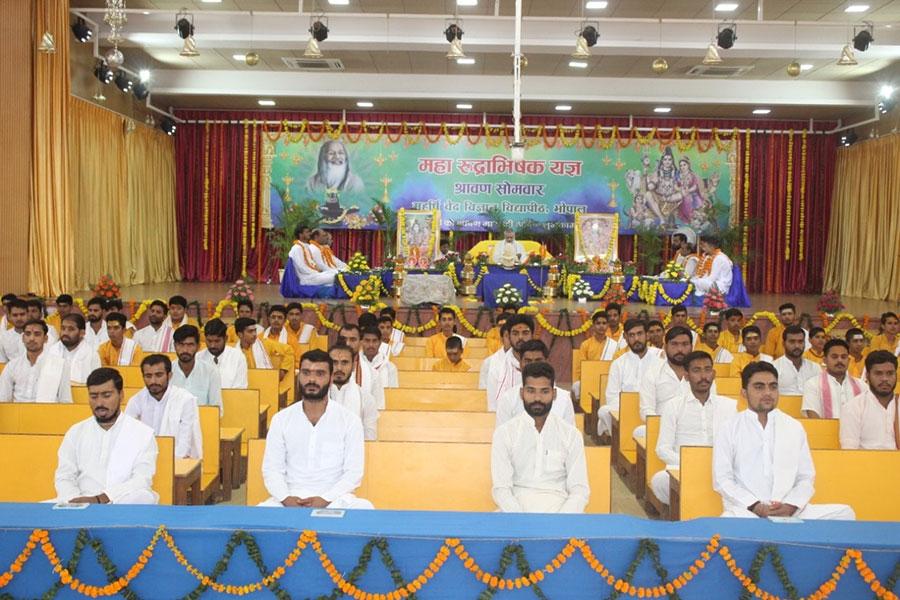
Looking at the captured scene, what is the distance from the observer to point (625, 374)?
7637mm

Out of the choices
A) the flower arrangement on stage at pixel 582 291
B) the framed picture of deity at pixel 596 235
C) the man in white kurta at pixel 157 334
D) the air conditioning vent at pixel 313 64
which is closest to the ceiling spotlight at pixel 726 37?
the flower arrangement on stage at pixel 582 291

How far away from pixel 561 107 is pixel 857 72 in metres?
5.46

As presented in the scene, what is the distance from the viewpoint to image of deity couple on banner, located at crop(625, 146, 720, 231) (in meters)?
19.5

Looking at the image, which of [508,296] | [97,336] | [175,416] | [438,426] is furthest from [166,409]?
[508,296]

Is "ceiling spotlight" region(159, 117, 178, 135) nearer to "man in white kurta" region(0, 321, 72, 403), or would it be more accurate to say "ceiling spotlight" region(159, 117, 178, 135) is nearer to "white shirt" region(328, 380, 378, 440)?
"man in white kurta" region(0, 321, 72, 403)

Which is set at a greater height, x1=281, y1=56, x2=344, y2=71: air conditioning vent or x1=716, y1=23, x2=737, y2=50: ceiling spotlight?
x1=281, y1=56, x2=344, y2=71: air conditioning vent

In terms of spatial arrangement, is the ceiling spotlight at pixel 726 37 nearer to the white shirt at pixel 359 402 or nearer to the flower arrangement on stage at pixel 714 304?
the flower arrangement on stage at pixel 714 304

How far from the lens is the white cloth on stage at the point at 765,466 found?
450 centimetres

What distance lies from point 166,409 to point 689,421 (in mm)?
3111

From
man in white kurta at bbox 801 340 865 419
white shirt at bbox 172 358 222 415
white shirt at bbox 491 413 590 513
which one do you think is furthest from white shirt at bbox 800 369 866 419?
white shirt at bbox 172 358 222 415

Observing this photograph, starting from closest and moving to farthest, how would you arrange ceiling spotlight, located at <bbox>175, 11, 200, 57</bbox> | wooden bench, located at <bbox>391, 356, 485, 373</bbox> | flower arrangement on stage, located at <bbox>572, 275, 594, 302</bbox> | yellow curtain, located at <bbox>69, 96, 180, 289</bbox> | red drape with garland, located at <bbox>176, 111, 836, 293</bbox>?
wooden bench, located at <bbox>391, 356, 485, 373</bbox>
ceiling spotlight, located at <bbox>175, 11, 200, 57</bbox>
yellow curtain, located at <bbox>69, 96, 180, 289</bbox>
flower arrangement on stage, located at <bbox>572, 275, 594, 302</bbox>
red drape with garland, located at <bbox>176, 111, 836, 293</bbox>

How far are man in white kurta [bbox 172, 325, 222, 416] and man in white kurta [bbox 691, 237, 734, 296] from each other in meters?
10.5

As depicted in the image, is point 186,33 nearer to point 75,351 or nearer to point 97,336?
point 97,336

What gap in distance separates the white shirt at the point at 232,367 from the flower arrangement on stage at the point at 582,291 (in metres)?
8.97
